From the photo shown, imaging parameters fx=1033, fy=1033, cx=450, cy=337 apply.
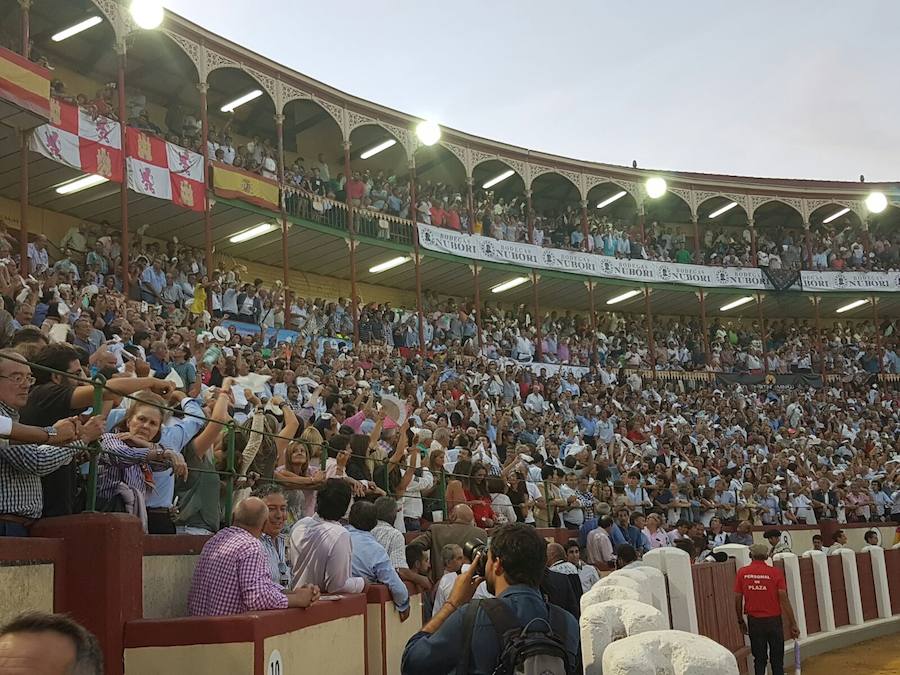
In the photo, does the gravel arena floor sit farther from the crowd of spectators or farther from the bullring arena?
the crowd of spectators

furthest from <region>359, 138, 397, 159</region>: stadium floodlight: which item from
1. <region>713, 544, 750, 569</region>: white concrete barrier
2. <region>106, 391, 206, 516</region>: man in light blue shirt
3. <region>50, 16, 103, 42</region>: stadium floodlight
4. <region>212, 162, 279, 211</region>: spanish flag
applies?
<region>106, 391, 206, 516</region>: man in light blue shirt

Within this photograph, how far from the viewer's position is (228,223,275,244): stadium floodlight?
73.3 feet

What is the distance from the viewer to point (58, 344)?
491 centimetres

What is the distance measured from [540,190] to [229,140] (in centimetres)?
1226

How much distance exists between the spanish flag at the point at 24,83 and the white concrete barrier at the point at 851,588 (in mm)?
13360

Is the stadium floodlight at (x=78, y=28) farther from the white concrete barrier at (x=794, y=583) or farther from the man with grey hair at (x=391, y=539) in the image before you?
the man with grey hair at (x=391, y=539)

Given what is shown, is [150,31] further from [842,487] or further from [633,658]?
[633,658]

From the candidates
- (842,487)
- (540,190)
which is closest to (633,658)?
(842,487)

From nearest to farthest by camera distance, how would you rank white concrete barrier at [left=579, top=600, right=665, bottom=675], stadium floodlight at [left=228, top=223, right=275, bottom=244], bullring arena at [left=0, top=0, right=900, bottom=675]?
1. white concrete barrier at [left=579, top=600, right=665, bottom=675]
2. bullring arena at [left=0, top=0, right=900, bottom=675]
3. stadium floodlight at [left=228, top=223, right=275, bottom=244]

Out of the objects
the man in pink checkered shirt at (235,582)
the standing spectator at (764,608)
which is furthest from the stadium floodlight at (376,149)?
the man in pink checkered shirt at (235,582)

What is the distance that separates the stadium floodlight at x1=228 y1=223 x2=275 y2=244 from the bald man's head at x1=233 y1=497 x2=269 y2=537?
17697 mm

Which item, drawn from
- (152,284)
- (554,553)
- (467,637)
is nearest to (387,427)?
(554,553)

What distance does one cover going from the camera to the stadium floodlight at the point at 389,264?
26.2m

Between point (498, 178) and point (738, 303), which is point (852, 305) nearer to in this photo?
point (738, 303)
